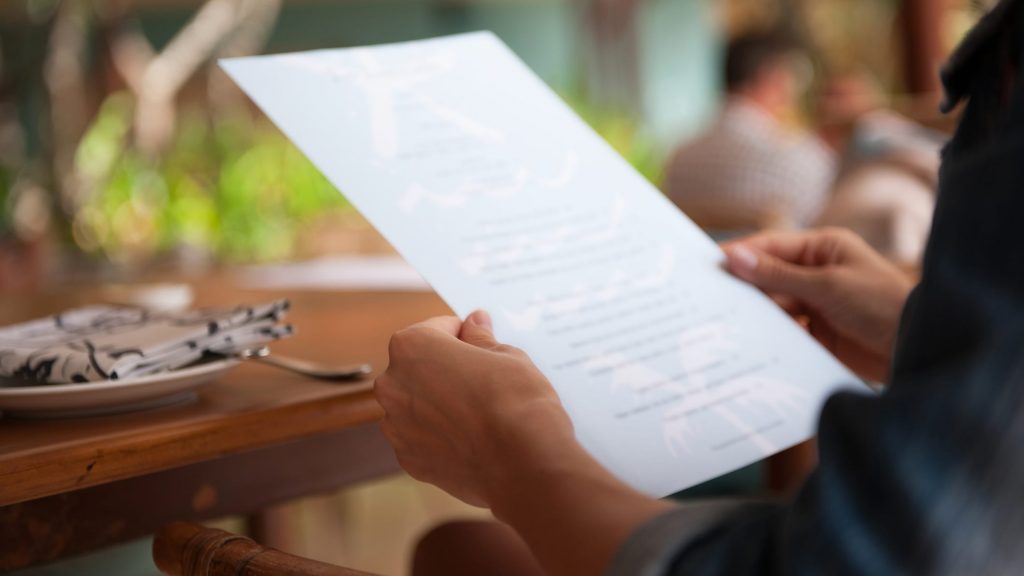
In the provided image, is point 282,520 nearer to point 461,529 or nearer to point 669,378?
point 461,529

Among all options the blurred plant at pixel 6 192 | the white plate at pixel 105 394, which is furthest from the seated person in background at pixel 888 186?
the blurred plant at pixel 6 192

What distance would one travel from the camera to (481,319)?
0.63m

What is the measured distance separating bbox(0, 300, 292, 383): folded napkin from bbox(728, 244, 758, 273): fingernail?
33 cm

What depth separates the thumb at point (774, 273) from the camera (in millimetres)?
809

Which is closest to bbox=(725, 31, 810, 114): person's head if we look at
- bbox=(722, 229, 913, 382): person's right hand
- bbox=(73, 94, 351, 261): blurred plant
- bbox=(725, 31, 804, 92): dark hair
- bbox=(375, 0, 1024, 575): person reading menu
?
bbox=(725, 31, 804, 92): dark hair

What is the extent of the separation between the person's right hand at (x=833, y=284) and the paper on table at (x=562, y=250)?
0.05 meters

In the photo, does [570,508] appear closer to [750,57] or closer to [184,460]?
[184,460]

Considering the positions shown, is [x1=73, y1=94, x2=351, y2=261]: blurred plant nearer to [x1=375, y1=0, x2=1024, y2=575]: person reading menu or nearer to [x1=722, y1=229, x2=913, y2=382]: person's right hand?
[x1=722, y1=229, x2=913, y2=382]: person's right hand

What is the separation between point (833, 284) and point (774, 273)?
0.06 metres

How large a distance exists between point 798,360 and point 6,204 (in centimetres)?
506

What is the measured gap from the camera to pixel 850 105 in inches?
180

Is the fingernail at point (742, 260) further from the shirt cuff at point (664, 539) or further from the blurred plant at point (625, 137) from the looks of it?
the blurred plant at point (625, 137)

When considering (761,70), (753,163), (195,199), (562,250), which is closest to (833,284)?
(562,250)

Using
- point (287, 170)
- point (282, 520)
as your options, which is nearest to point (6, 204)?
point (287, 170)
